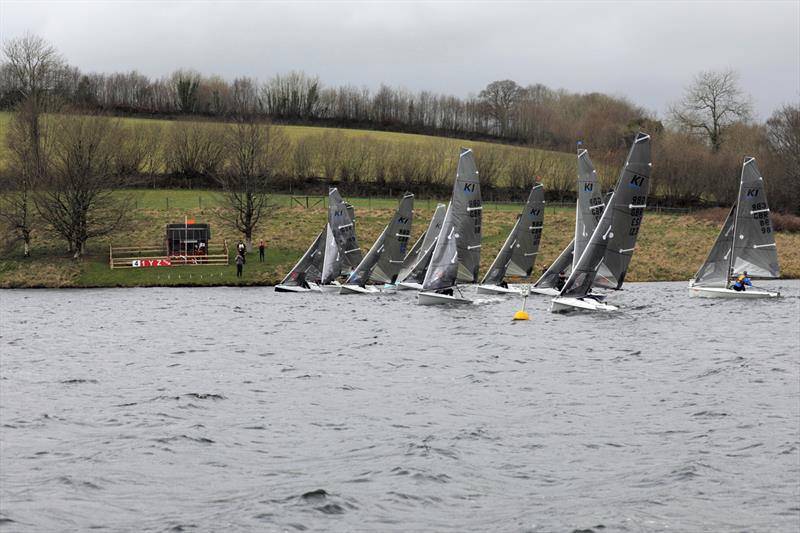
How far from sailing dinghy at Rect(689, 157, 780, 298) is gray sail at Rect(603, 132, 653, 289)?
9839 mm

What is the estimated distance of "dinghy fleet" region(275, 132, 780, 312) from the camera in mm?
48281

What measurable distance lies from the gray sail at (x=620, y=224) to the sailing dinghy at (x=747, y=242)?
10.1 m

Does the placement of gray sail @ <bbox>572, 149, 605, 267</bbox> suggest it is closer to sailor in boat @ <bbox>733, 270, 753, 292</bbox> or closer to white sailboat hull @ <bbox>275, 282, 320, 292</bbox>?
sailor in boat @ <bbox>733, 270, 753, 292</bbox>

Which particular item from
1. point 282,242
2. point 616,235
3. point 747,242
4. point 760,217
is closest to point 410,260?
point 282,242

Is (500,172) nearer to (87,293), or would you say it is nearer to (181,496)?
(87,293)

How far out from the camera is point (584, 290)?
162 ft

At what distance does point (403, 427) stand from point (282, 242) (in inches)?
2281

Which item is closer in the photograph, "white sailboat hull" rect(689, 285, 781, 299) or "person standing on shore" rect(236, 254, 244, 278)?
"white sailboat hull" rect(689, 285, 781, 299)

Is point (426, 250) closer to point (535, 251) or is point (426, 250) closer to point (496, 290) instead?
point (496, 290)

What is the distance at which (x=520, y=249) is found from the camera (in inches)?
2397

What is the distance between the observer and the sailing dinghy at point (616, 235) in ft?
155

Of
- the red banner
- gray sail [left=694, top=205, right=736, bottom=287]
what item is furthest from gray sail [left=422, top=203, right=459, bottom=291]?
the red banner

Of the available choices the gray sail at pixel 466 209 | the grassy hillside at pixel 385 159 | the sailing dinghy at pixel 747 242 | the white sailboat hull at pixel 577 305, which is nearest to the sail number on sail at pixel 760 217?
the sailing dinghy at pixel 747 242

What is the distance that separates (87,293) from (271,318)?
21.1 meters
